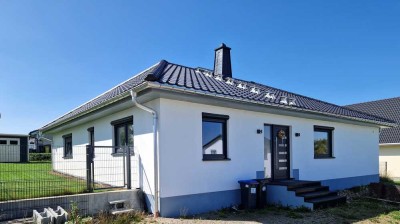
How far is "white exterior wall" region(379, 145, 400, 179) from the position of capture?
1975 cm

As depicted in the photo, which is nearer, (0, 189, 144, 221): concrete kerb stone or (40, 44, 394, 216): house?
(0, 189, 144, 221): concrete kerb stone

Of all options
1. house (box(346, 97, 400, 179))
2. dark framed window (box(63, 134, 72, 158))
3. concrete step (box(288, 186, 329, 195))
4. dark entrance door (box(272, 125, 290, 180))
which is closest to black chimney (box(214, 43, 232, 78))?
dark entrance door (box(272, 125, 290, 180))

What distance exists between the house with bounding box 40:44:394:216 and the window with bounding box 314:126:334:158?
0.04 meters

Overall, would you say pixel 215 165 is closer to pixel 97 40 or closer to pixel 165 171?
pixel 165 171

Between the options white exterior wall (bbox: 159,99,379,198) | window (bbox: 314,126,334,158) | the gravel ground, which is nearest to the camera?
the gravel ground

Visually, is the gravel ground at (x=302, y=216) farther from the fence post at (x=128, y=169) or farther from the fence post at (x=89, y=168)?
the fence post at (x=89, y=168)

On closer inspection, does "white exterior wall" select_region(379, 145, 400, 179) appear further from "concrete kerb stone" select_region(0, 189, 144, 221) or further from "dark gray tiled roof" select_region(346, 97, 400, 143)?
"concrete kerb stone" select_region(0, 189, 144, 221)

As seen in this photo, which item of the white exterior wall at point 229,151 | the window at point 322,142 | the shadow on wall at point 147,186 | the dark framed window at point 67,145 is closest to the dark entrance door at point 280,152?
the white exterior wall at point 229,151

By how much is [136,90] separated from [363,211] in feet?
24.4

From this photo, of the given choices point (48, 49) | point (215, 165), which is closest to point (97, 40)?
point (48, 49)

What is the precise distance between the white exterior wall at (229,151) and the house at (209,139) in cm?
3

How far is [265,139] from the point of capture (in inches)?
424

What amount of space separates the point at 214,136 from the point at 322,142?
20.5ft

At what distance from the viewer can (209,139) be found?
9000mm
